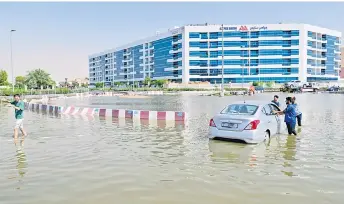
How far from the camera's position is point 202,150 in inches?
412

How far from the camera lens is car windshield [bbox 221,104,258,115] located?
1158 cm

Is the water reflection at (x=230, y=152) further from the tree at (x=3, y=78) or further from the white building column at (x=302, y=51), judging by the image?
the tree at (x=3, y=78)

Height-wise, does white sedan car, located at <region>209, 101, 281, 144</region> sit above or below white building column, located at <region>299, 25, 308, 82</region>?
below

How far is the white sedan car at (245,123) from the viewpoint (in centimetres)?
1088

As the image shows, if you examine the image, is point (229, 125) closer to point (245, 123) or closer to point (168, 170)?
point (245, 123)

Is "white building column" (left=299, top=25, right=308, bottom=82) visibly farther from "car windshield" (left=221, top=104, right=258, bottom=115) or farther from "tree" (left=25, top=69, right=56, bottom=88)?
"car windshield" (left=221, top=104, right=258, bottom=115)

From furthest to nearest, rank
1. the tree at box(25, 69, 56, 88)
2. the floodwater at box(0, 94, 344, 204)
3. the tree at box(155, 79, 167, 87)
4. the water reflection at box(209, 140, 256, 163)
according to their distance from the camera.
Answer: the tree at box(155, 79, 167, 87), the tree at box(25, 69, 56, 88), the water reflection at box(209, 140, 256, 163), the floodwater at box(0, 94, 344, 204)

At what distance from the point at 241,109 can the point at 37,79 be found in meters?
102

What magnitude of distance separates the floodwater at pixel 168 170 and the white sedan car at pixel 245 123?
35 centimetres

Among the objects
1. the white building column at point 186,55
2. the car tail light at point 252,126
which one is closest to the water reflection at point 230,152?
the car tail light at point 252,126

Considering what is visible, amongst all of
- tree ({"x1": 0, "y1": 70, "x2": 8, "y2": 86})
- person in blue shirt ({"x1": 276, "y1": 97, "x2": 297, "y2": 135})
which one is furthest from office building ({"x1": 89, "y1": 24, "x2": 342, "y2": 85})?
person in blue shirt ({"x1": 276, "y1": 97, "x2": 297, "y2": 135})

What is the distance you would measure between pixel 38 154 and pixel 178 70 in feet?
352

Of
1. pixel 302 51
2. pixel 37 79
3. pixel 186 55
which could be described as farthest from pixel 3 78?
pixel 302 51

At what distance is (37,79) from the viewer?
104m
